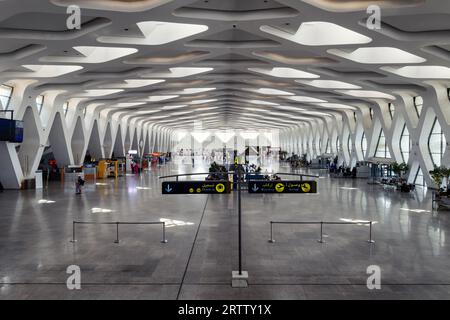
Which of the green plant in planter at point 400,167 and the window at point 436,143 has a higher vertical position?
the window at point 436,143

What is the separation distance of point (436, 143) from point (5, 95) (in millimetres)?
28018

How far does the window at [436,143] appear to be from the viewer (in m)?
25.6

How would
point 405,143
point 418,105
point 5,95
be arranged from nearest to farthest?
point 5,95
point 418,105
point 405,143

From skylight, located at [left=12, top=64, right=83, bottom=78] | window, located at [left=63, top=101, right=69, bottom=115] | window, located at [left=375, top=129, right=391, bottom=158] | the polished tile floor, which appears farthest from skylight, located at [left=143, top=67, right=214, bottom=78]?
window, located at [left=375, top=129, right=391, bottom=158]

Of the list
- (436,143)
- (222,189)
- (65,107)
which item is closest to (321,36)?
(222,189)

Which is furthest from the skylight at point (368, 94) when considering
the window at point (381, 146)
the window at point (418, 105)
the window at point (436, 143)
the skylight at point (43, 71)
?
the skylight at point (43, 71)

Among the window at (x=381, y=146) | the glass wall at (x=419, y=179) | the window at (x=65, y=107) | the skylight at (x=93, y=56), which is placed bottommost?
the glass wall at (x=419, y=179)

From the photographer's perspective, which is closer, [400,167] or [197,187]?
[197,187]

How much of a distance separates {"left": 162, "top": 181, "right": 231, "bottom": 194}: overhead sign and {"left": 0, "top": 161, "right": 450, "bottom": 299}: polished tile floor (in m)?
1.71

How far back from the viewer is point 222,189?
972cm

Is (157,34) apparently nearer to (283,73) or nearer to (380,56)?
(283,73)

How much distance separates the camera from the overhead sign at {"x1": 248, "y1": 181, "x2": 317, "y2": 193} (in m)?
9.90

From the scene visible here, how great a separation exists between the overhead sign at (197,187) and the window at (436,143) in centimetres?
2127

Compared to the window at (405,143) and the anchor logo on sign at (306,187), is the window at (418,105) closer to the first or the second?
the window at (405,143)
